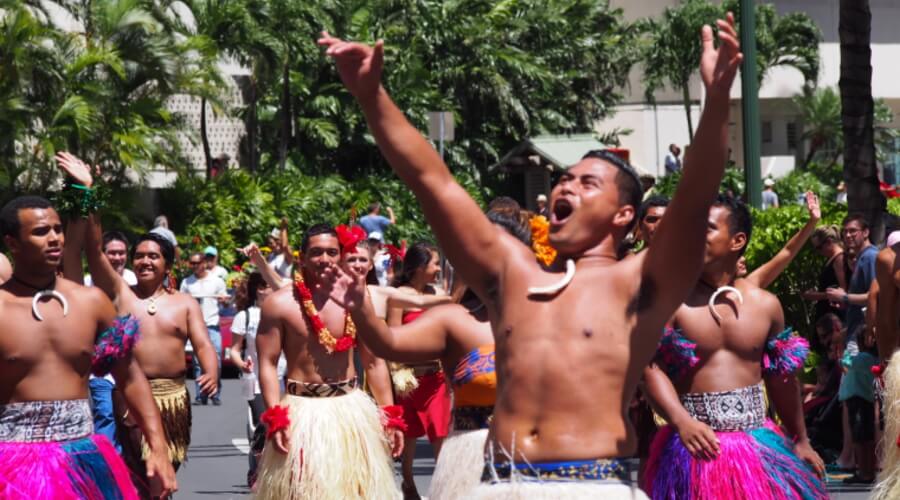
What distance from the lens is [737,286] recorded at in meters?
7.25

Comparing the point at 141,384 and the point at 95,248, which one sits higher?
the point at 95,248

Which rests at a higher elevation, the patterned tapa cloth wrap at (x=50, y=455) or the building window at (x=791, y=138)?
the patterned tapa cloth wrap at (x=50, y=455)

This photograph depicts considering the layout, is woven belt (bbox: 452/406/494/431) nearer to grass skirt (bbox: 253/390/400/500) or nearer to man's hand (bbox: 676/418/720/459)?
man's hand (bbox: 676/418/720/459)

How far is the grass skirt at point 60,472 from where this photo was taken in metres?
6.64

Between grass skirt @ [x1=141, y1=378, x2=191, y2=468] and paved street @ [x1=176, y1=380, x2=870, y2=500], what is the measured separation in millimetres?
1568

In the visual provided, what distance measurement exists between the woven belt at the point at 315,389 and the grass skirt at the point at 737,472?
2402mm

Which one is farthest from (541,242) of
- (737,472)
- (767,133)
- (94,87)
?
(767,133)

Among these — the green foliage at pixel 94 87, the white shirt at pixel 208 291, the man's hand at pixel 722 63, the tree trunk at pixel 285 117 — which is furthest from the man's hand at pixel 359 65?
the tree trunk at pixel 285 117

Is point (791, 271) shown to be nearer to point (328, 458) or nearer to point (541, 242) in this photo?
point (541, 242)

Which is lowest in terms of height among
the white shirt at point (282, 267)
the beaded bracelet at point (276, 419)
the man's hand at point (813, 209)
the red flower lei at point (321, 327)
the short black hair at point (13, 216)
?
the white shirt at point (282, 267)

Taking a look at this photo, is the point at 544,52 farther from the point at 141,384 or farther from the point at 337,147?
the point at 141,384

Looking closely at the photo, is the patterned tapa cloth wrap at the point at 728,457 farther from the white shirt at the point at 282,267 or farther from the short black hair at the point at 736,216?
the white shirt at the point at 282,267

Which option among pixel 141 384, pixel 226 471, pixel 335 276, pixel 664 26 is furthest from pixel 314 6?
pixel 335 276

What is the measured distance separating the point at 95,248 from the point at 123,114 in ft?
68.4
